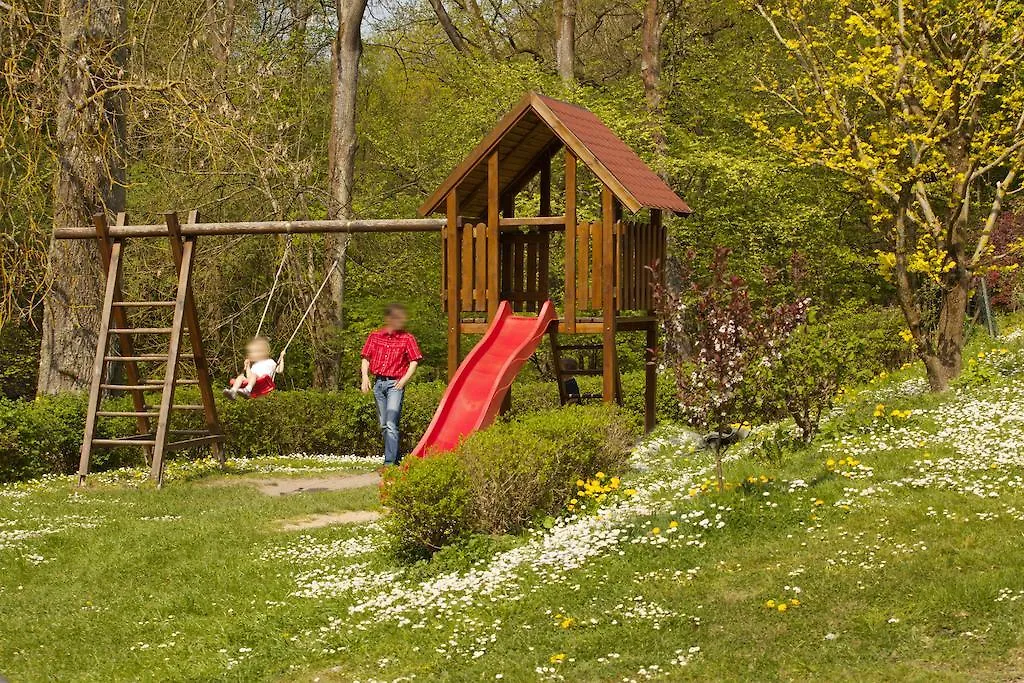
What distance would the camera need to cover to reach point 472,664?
6.59 m

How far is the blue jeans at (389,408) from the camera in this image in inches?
542

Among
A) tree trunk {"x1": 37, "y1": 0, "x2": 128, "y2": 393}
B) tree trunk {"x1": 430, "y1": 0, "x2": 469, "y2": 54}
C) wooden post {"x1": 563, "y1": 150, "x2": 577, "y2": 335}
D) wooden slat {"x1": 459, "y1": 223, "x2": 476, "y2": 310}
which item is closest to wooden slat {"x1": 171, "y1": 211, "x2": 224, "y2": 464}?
tree trunk {"x1": 37, "y1": 0, "x2": 128, "y2": 393}

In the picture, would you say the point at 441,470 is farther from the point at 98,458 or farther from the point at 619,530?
the point at 98,458

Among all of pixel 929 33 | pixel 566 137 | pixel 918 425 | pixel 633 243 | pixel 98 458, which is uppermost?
pixel 929 33

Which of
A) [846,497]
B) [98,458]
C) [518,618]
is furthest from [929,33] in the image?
[98,458]

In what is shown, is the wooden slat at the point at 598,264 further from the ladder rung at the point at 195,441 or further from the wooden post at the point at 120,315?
the wooden post at the point at 120,315

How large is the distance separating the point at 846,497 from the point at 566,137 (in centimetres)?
516

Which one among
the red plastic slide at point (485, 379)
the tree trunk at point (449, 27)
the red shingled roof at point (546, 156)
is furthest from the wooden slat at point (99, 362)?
the tree trunk at point (449, 27)

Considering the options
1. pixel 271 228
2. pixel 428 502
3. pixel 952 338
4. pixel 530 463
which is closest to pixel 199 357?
pixel 271 228

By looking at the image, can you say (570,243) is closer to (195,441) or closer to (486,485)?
(486,485)

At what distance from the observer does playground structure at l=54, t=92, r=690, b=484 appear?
1168 centimetres

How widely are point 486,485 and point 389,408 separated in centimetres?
514

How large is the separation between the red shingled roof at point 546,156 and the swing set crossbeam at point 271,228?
392 mm

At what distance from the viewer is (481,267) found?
41.5 feet
